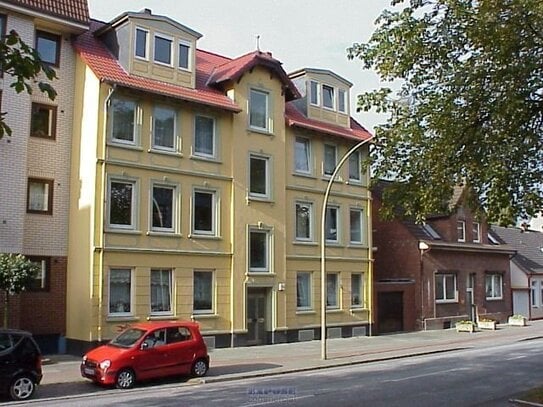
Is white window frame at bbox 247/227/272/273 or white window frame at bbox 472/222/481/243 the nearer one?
white window frame at bbox 247/227/272/273

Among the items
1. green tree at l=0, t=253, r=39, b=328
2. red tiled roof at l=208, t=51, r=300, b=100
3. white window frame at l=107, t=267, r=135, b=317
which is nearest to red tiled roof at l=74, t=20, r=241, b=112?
red tiled roof at l=208, t=51, r=300, b=100

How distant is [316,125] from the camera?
101 ft

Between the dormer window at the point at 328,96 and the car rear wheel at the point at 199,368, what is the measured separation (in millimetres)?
16907

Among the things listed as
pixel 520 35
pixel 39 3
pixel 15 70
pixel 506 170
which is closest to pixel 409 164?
pixel 506 170

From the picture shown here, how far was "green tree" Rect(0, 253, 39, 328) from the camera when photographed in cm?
1938

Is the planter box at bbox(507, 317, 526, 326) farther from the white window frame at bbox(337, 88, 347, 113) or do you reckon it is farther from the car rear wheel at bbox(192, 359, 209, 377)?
the car rear wheel at bbox(192, 359, 209, 377)

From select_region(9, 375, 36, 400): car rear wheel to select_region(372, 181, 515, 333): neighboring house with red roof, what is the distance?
841 inches

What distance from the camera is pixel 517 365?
20250 mm

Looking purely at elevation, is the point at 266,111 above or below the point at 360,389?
above

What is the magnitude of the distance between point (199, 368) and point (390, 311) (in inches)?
721

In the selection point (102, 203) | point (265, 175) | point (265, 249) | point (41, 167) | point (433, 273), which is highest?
point (265, 175)

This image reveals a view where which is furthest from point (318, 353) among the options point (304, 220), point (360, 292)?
point (360, 292)

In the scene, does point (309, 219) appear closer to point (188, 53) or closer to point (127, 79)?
point (188, 53)

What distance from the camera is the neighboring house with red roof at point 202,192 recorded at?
23.6 meters
